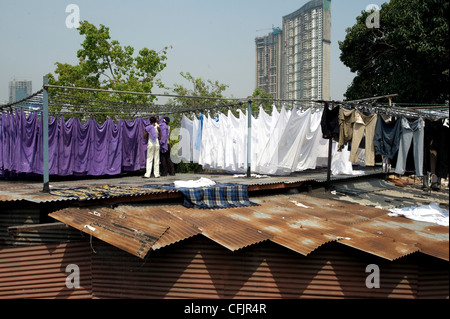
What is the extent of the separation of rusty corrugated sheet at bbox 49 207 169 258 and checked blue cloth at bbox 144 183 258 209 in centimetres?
138

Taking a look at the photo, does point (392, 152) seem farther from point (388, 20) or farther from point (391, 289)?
point (388, 20)

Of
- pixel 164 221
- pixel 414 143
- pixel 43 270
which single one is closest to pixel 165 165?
pixel 164 221

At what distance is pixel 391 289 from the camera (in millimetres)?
4418

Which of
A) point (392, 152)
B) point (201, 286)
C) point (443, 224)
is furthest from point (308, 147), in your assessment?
point (201, 286)

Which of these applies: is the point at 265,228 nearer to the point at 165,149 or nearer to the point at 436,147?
the point at 436,147

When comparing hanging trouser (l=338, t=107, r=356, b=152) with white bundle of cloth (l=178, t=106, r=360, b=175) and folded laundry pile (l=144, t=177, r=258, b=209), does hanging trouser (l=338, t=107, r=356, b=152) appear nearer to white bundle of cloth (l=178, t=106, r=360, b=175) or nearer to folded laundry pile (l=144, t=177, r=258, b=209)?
white bundle of cloth (l=178, t=106, r=360, b=175)

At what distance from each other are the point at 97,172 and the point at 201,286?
5.73 meters

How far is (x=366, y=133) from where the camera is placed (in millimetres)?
7574

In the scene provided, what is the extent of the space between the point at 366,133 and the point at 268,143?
2.49 m

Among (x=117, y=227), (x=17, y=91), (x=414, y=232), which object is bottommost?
(x=414, y=232)

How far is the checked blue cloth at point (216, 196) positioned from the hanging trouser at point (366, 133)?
2.61 m

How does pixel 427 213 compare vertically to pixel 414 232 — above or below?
above

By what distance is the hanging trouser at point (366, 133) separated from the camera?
7520 millimetres

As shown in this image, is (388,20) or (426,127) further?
(388,20)
